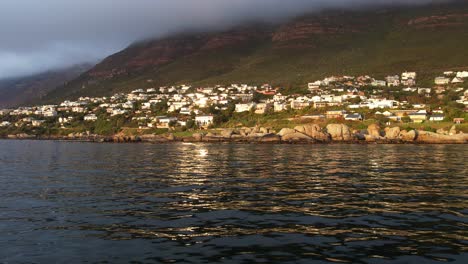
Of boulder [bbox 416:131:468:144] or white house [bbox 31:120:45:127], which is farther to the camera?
white house [bbox 31:120:45:127]

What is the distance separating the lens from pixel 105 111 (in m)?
199

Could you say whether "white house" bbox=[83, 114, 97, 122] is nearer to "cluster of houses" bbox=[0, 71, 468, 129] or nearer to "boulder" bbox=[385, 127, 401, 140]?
"cluster of houses" bbox=[0, 71, 468, 129]

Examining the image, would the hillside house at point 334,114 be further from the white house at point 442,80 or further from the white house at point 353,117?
the white house at point 442,80

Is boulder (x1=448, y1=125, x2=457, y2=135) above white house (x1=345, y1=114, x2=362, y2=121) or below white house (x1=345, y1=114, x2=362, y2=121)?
below

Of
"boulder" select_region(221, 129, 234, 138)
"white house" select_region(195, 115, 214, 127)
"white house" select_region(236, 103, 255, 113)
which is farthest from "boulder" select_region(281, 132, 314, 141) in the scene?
"white house" select_region(236, 103, 255, 113)

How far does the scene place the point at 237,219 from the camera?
20375 mm

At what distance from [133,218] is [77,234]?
129 inches

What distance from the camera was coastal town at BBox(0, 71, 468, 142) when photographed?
128 meters

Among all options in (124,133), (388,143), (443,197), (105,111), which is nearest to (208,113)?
(124,133)

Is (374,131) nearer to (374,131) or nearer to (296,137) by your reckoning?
(374,131)

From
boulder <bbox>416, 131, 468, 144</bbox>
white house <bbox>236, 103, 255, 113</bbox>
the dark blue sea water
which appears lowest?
the dark blue sea water

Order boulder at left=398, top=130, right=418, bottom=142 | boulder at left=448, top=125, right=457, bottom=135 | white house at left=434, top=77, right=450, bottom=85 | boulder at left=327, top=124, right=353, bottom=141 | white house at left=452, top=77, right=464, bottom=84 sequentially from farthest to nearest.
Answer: white house at left=434, top=77, right=450, bottom=85 < white house at left=452, top=77, right=464, bottom=84 < boulder at left=327, top=124, right=353, bottom=141 < boulder at left=448, top=125, right=457, bottom=135 < boulder at left=398, top=130, right=418, bottom=142

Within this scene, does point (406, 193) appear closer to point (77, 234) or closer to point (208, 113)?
point (77, 234)

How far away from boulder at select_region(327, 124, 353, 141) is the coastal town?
58.9 feet
